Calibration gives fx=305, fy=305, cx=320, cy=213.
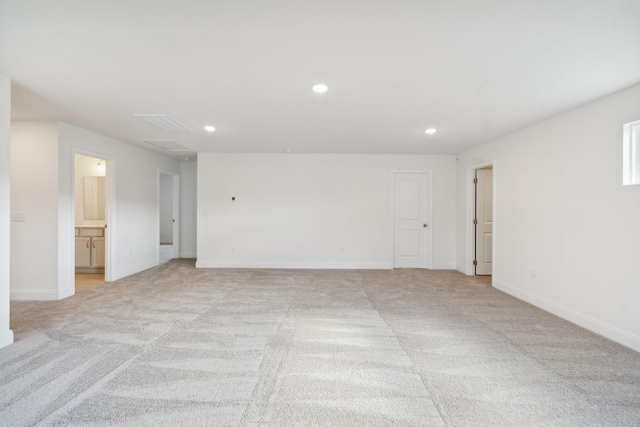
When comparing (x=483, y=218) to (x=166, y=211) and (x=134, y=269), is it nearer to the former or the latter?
(x=134, y=269)

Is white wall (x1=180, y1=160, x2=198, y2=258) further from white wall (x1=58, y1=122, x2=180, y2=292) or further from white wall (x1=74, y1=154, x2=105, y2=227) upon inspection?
white wall (x1=74, y1=154, x2=105, y2=227)

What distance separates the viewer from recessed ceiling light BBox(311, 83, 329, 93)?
281 centimetres

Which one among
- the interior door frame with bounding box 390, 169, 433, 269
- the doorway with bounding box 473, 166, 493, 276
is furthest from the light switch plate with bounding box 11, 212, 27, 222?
the doorway with bounding box 473, 166, 493, 276

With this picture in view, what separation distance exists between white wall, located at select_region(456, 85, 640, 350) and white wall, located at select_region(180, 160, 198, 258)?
6794 millimetres

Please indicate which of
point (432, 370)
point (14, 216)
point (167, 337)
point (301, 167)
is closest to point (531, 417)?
point (432, 370)

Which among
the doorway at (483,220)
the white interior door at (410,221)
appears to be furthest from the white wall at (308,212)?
the doorway at (483,220)

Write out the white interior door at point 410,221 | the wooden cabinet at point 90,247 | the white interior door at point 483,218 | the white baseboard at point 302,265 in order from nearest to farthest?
the wooden cabinet at point 90,247 < the white interior door at point 483,218 < the white baseboard at point 302,265 < the white interior door at point 410,221

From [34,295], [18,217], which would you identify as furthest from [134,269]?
[18,217]

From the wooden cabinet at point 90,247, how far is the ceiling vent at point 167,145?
1.93 m

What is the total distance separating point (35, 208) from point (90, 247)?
6.34 feet

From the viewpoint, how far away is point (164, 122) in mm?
4105

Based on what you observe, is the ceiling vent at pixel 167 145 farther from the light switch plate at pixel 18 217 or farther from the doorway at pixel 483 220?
the doorway at pixel 483 220

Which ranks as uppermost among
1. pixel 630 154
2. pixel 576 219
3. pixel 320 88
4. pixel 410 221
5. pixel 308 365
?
pixel 320 88

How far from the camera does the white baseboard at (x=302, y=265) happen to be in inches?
256
